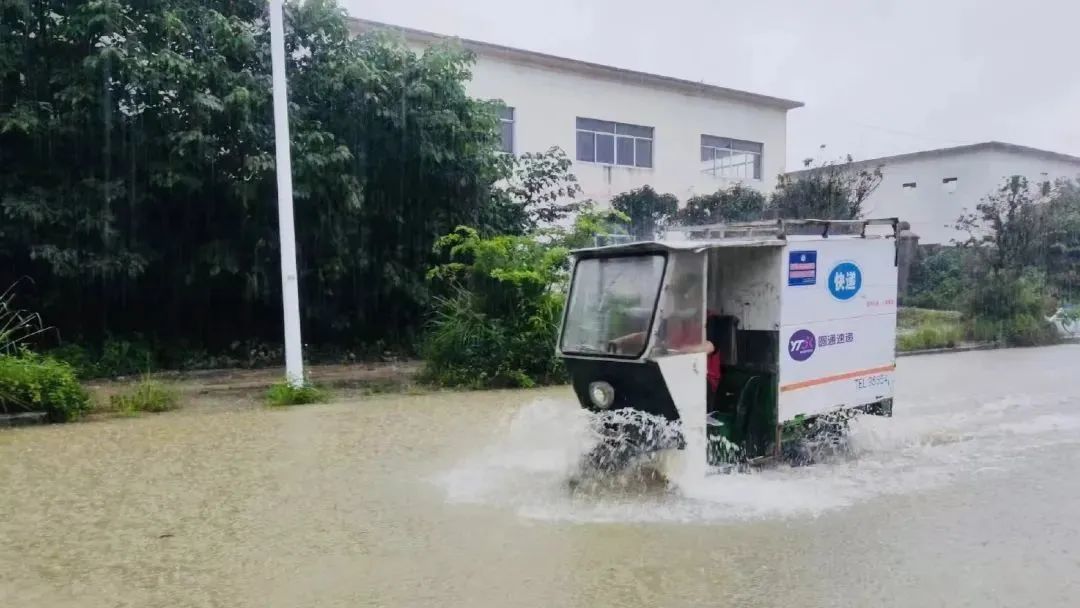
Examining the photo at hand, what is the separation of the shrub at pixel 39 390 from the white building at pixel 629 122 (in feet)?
37.5

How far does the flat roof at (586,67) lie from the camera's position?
769 inches

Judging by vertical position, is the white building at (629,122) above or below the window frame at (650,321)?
above

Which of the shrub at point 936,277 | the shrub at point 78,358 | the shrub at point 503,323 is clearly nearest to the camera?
the shrub at point 503,323

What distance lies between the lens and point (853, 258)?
7.57 m

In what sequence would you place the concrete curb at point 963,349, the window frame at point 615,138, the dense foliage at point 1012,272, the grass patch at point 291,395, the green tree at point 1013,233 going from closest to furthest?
the grass patch at point 291,395 → the concrete curb at point 963,349 → the dense foliage at point 1012,272 → the green tree at point 1013,233 → the window frame at point 615,138

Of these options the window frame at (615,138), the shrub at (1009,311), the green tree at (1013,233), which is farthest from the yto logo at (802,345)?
the window frame at (615,138)

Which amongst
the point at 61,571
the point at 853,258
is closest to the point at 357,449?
the point at 61,571

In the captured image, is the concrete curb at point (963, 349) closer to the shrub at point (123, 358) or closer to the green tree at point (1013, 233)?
the green tree at point (1013, 233)

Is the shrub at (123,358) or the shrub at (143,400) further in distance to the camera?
the shrub at (123,358)

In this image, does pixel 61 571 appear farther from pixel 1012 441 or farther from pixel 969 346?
pixel 969 346

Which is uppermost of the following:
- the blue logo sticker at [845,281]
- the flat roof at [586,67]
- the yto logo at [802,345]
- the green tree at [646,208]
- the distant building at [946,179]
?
the flat roof at [586,67]

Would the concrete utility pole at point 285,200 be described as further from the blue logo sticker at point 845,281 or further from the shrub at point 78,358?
the blue logo sticker at point 845,281

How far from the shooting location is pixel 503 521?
5922 millimetres

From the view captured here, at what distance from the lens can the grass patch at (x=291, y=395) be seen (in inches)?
438
